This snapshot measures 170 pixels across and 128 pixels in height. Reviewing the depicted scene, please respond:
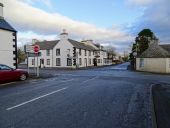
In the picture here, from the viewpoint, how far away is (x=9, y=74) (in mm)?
18594

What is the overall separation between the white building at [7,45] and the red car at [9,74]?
4494 mm

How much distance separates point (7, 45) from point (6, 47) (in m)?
0.24

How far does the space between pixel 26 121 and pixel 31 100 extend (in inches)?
131

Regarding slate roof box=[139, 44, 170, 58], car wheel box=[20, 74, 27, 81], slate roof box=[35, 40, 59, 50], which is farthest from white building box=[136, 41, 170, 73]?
car wheel box=[20, 74, 27, 81]

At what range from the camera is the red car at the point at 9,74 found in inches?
710

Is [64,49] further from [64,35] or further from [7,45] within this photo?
[7,45]

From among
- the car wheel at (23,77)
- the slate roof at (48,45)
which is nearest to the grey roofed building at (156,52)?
the slate roof at (48,45)

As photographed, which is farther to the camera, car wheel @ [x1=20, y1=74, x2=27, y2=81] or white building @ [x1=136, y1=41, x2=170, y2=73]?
white building @ [x1=136, y1=41, x2=170, y2=73]

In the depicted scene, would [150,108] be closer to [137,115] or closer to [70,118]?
[137,115]

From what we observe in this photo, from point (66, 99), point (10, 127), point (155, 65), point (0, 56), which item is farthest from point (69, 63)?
point (10, 127)

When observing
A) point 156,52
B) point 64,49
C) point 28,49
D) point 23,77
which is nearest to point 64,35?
point 64,49

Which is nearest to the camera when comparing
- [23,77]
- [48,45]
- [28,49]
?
[23,77]

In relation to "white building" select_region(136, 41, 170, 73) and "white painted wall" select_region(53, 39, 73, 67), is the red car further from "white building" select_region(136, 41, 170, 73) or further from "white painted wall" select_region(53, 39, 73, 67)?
"white painted wall" select_region(53, 39, 73, 67)

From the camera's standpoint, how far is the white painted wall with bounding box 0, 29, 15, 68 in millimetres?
23188
